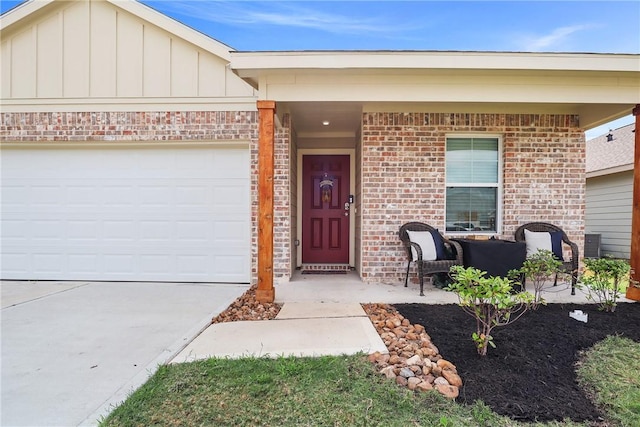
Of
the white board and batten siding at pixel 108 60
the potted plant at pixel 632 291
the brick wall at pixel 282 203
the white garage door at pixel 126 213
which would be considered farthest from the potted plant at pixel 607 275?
the white board and batten siding at pixel 108 60

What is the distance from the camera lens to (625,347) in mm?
2488

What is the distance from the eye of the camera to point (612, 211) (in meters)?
8.22

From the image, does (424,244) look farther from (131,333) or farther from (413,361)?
(131,333)

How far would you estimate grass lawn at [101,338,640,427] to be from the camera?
1.65 m

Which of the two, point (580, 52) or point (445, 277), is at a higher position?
point (580, 52)

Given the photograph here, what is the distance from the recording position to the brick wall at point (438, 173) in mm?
4809

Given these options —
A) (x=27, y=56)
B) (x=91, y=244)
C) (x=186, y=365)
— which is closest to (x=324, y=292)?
(x=186, y=365)

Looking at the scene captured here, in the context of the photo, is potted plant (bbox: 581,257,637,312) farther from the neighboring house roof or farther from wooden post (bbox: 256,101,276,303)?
the neighboring house roof

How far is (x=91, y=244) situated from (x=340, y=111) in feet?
14.3

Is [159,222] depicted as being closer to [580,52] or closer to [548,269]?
[548,269]

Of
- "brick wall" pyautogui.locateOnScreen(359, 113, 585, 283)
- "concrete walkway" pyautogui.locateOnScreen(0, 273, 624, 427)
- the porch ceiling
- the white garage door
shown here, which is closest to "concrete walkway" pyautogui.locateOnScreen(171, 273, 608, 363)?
"concrete walkway" pyautogui.locateOnScreen(0, 273, 624, 427)

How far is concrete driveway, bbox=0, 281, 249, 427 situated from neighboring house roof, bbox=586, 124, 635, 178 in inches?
358

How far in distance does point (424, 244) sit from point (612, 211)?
7.19 metres

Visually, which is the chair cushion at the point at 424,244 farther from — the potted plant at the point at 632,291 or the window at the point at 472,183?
the potted plant at the point at 632,291
